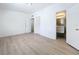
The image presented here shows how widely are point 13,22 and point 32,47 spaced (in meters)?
1.30

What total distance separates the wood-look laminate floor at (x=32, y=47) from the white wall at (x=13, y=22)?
0.26m

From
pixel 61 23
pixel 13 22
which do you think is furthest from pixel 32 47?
pixel 61 23

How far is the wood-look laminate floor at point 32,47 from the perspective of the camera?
2.47 metres

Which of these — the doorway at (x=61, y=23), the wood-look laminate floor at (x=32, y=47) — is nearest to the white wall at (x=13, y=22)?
the wood-look laminate floor at (x=32, y=47)

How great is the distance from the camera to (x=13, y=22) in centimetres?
347

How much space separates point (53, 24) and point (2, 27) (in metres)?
2.12

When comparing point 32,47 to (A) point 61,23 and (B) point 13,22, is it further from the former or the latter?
(A) point 61,23

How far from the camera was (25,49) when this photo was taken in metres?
2.62

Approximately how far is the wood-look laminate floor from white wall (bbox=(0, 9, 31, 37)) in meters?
0.26

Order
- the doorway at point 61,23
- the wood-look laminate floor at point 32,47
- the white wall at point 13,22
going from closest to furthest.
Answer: the wood-look laminate floor at point 32,47 < the white wall at point 13,22 < the doorway at point 61,23

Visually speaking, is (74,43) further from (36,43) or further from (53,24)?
(53,24)

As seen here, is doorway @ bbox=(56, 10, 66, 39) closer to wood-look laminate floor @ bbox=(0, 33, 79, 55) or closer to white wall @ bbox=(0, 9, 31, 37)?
wood-look laminate floor @ bbox=(0, 33, 79, 55)

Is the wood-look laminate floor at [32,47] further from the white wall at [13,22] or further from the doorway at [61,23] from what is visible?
the doorway at [61,23]

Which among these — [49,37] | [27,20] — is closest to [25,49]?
[27,20]
